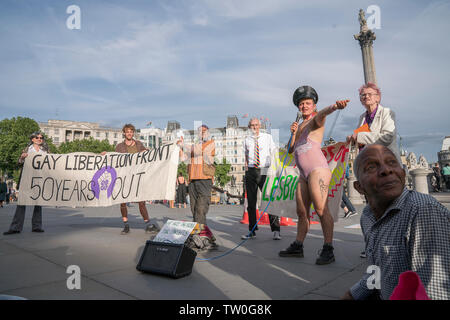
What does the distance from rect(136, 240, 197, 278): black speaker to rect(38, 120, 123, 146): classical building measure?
103 meters

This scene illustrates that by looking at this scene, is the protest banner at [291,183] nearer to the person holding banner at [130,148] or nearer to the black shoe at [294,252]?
the black shoe at [294,252]

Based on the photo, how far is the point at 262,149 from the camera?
20.0 feet

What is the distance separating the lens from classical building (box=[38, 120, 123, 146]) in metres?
Result: 98.0

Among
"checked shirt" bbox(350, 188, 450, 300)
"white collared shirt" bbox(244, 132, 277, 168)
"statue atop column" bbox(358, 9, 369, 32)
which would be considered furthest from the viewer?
"statue atop column" bbox(358, 9, 369, 32)

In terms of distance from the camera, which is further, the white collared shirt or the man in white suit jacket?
the white collared shirt

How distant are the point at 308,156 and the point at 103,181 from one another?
4002 millimetres

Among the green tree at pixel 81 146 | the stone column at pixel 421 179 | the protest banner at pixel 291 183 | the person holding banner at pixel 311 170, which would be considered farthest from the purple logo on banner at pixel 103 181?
the green tree at pixel 81 146

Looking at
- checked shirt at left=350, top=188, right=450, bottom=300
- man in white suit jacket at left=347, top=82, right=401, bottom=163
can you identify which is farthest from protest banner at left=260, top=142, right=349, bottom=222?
checked shirt at left=350, top=188, right=450, bottom=300

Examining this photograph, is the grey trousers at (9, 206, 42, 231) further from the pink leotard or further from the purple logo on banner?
the pink leotard

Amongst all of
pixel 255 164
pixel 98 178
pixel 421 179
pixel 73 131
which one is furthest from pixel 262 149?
pixel 73 131

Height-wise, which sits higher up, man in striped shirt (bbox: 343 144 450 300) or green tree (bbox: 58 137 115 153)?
green tree (bbox: 58 137 115 153)
